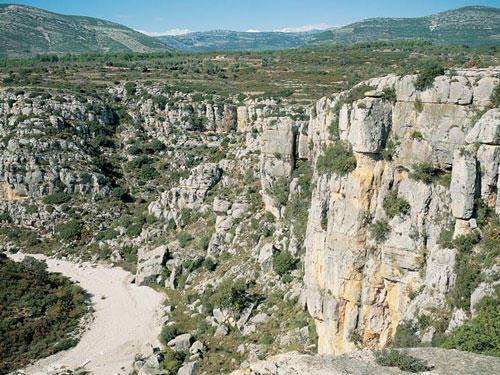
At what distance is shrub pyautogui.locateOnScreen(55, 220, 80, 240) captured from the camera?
66.9 meters

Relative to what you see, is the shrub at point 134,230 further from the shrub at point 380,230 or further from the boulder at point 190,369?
the shrub at point 380,230

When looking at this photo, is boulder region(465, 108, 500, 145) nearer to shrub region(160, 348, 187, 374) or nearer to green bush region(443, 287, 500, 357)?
green bush region(443, 287, 500, 357)

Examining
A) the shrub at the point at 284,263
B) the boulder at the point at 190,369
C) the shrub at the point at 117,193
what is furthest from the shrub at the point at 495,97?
the shrub at the point at 117,193

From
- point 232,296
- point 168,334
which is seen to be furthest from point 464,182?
point 168,334

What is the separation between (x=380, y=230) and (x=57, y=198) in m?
57.1

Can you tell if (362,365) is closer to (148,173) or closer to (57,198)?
(148,173)

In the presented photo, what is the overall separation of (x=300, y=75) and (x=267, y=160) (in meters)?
54.5

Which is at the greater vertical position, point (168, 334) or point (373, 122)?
point (373, 122)

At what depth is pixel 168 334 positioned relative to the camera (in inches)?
1676

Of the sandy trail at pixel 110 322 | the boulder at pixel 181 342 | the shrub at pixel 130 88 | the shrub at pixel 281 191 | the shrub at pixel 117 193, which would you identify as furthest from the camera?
the shrub at pixel 130 88

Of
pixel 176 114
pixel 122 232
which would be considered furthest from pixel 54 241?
pixel 176 114

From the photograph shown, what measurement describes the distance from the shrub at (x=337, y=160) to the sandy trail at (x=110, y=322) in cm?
2471

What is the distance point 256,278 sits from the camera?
44344 mm

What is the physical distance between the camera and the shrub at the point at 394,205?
86.2ft
